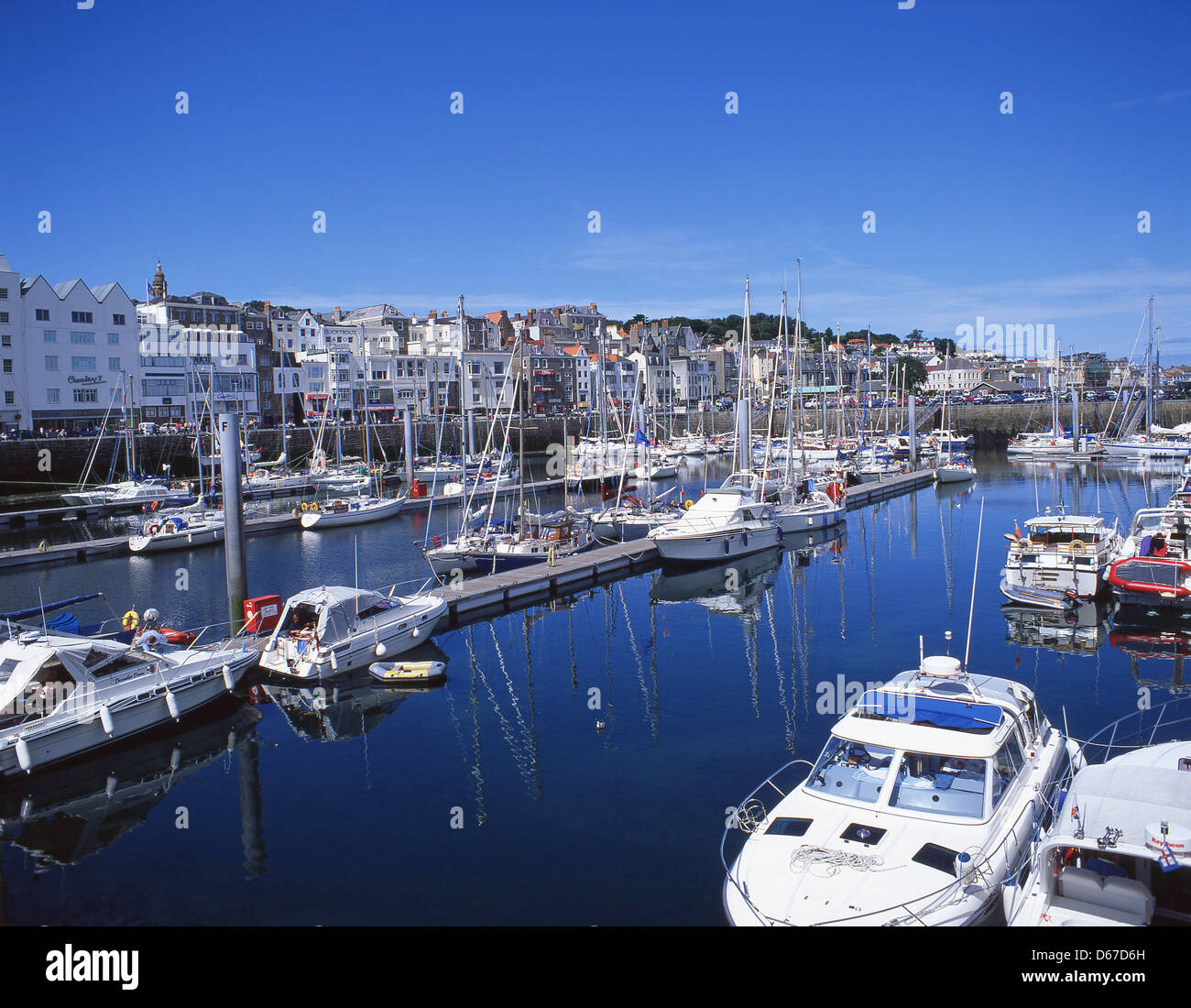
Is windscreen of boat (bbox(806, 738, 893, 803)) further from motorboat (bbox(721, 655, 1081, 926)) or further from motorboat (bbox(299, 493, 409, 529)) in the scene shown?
motorboat (bbox(299, 493, 409, 529))

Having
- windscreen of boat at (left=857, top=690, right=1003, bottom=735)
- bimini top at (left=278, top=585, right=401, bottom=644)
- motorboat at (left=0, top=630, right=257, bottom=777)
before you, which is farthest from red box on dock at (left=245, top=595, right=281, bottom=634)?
windscreen of boat at (left=857, top=690, right=1003, bottom=735)

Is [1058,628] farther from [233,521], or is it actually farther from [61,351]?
[61,351]

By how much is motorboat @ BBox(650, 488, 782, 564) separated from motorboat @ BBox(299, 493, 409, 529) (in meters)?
20.9

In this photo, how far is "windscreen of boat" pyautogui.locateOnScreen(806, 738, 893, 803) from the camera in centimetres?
1204

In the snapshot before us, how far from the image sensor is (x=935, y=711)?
43.0ft

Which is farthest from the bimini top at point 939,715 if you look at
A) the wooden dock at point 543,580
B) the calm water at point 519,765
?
the wooden dock at point 543,580

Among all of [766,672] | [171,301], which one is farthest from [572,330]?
[766,672]

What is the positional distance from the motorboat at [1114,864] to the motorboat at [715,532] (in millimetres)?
27674

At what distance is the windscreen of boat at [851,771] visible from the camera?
12039 millimetres

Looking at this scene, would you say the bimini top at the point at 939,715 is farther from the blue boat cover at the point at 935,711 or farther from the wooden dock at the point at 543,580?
the wooden dock at the point at 543,580

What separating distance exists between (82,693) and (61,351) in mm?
68992

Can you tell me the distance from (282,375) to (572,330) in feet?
176

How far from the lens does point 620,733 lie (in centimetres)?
1912
